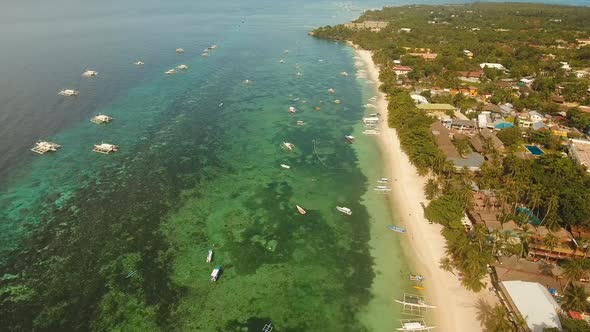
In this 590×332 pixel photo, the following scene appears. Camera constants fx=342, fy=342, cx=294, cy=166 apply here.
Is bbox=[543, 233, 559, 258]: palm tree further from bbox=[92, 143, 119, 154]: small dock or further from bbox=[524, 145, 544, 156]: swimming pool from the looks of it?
bbox=[92, 143, 119, 154]: small dock

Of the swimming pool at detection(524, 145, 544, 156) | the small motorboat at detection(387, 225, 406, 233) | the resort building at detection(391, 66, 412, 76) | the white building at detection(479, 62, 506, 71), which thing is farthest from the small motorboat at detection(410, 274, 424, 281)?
the white building at detection(479, 62, 506, 71)

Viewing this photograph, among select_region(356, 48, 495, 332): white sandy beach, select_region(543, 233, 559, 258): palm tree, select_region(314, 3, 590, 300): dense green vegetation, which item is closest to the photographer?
select_region(356, 48, 495, 332): white sandy beach

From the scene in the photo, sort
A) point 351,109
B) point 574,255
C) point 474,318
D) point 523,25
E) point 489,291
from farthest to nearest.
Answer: point 523,25 → point 351,109 → point 574,255 → point 489,291 → point 474,318

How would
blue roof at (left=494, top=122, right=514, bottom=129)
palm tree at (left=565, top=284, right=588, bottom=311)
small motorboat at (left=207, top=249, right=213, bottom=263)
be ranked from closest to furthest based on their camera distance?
palm tree at (left=565, top=284, right=588, bottom=311) → small motorboat at (left=207, top=249, right=213, bottom=263) → blue roof at (left=494, top=122, right=514, bottom=129)

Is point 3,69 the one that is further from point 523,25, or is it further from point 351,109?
point 523,25

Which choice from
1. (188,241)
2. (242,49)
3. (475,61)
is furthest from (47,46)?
(475,61)

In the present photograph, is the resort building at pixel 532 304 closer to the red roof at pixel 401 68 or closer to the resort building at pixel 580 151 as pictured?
the resort building at pixel 580 151

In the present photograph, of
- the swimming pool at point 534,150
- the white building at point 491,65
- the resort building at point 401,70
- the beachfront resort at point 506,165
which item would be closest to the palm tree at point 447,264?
the beachfront resort at point 506,165
